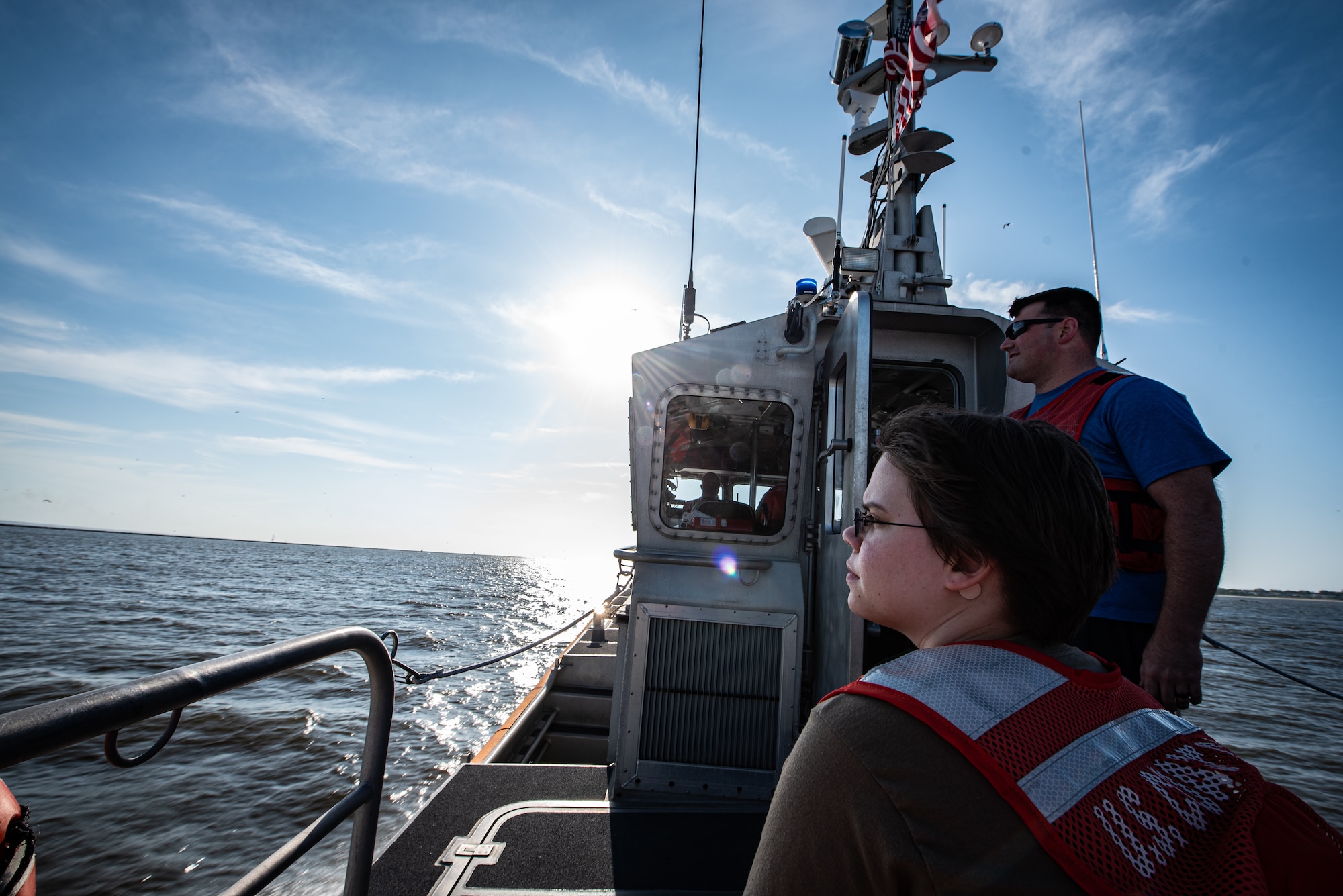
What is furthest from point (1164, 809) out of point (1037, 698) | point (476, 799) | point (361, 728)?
point (361, 728)

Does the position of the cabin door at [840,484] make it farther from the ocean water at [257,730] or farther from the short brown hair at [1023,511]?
the ocean water at [257,730]

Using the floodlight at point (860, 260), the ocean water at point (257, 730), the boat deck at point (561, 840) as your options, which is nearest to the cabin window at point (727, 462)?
the floodlight at point (860, 260)

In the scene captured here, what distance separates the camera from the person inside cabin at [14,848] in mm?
1166

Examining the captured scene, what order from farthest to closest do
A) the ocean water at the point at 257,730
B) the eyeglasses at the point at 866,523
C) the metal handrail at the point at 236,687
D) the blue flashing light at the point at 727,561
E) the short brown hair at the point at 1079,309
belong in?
the ocean water at the point at 257,730 → the blue flashing light at the point at 727,561 → the short brown hair at the point at 1079,309 → the eyeglasses at the point at 866,523 → the metal handrail at the point at 236,687

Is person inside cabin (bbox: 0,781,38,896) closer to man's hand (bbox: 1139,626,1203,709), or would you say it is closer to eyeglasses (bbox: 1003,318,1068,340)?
man's hand (bbox: 1139,626,1203,709)

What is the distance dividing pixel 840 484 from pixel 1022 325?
119cm

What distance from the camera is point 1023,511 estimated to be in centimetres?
Result: 95

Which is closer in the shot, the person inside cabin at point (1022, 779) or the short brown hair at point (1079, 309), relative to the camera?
the person inside cabin at point (1022, 779)

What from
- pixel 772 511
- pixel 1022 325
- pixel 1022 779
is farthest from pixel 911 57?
pixel 1022 779

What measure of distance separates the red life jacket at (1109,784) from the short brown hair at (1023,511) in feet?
0.45

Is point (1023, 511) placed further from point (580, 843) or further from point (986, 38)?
point (986, 38)

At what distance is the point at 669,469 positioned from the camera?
14.0 ft

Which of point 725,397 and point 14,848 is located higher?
point 725,397

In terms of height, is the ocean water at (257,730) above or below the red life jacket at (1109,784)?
below
